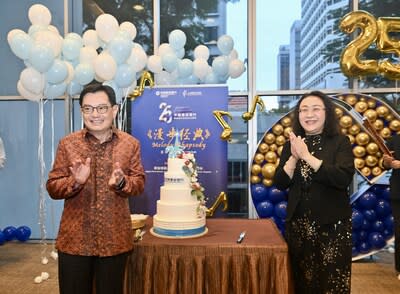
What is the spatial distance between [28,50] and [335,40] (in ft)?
11.5

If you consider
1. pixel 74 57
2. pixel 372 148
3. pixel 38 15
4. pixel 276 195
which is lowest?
pixel 276 195

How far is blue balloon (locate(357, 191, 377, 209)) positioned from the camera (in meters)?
3.82

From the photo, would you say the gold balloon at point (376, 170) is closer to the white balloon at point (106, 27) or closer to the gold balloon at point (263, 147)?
the gold balloon at point (263, 147)

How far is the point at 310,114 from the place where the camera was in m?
2.12

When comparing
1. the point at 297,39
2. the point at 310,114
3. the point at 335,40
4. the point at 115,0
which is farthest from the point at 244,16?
the point at 310,114

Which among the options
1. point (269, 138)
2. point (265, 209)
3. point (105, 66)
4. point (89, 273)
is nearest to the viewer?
point (89, 273)

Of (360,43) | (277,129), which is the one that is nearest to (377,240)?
(277,129)

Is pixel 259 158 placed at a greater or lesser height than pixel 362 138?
lesser

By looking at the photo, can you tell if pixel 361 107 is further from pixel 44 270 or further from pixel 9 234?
pixel 9 234

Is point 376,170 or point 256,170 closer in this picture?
point 376,170

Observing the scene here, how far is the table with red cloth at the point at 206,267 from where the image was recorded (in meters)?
2.01

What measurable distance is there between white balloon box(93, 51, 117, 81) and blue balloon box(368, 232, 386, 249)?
2.94 metres

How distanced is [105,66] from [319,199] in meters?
2.24

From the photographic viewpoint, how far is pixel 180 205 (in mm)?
2152
